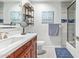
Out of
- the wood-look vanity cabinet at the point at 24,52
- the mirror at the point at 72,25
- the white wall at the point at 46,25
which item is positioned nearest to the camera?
the wood-look vanity cabinet at the point at 24,52

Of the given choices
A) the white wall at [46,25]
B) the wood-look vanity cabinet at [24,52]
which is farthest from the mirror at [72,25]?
the wood-look vanity cabinet at [24,52]

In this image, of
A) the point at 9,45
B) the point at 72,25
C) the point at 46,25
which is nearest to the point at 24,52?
the point at 9,45

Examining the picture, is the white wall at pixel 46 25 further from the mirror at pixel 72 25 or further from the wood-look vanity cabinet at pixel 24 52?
the wood-look vanity cabinet at pixel 24 52

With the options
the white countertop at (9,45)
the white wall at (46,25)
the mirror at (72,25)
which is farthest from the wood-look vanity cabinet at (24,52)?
the white wall at (46,25)

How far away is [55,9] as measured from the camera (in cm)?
618

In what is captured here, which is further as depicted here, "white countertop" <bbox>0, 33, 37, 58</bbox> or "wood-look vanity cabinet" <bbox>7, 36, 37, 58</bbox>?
"wood-look vanity cabinet" <bbox>7, 36, 37, 58</bbox>

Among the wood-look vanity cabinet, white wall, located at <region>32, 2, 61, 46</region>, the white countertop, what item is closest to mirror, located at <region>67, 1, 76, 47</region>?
white wall, located at <region>32, 2, 61, 46</region>

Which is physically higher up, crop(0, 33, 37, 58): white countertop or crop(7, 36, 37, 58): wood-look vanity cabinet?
crop(0, 33, 37, 58): white countertop

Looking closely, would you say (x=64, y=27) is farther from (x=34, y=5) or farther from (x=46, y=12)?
(x=34, y=5)

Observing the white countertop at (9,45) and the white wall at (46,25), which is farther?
the white wall at (46,25)

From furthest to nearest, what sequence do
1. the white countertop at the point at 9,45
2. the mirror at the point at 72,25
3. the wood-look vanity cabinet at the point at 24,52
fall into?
the mirror at the point at 72,25 → the wood-look vanity cabinet at the point at 24,52 → the white countertop at the point at 9,45

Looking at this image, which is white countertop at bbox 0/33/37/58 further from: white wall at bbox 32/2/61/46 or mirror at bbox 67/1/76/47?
white wall at bbox 32/2/61/46

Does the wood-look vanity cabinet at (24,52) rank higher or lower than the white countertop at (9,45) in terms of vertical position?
lower

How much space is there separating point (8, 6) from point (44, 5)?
316cm
